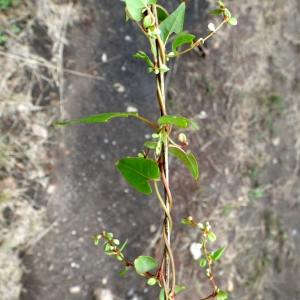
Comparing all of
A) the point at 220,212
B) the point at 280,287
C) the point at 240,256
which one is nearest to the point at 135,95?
the point at 220,212

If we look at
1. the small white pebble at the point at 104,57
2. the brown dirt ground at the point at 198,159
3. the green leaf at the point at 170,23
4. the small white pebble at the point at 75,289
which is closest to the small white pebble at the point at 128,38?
the brown dirt ground at the point at 198,159

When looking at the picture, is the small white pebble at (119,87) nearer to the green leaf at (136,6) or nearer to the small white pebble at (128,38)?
the small white pebble at (128,38)

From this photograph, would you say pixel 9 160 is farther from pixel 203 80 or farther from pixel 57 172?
pixel 203 80

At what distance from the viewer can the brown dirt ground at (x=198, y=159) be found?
1.83 meters

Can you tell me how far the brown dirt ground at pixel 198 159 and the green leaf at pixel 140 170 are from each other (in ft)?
3.94

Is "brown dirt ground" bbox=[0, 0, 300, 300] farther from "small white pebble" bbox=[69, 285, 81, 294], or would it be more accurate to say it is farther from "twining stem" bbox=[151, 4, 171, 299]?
"twining stem" bbox=[151, 4, 171, 299]

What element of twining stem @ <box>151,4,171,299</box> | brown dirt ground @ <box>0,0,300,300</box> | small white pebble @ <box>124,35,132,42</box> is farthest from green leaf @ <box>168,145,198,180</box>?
small white pebble @ <box>124,35,132,42</box>

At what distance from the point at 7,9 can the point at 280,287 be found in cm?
236

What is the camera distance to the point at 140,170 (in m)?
0.67

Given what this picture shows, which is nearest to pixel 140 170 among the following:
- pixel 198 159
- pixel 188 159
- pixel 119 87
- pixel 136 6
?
pixel 188 159

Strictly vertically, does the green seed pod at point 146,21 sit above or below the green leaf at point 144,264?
above

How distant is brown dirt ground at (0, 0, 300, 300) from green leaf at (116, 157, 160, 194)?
3.94 feet

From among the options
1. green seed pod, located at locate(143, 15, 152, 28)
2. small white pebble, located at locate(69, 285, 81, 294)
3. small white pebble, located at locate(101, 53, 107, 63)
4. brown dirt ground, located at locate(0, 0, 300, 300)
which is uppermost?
green seed pod, located at locate(143, 15, 152, 28)

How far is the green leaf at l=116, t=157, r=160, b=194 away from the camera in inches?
25.7
